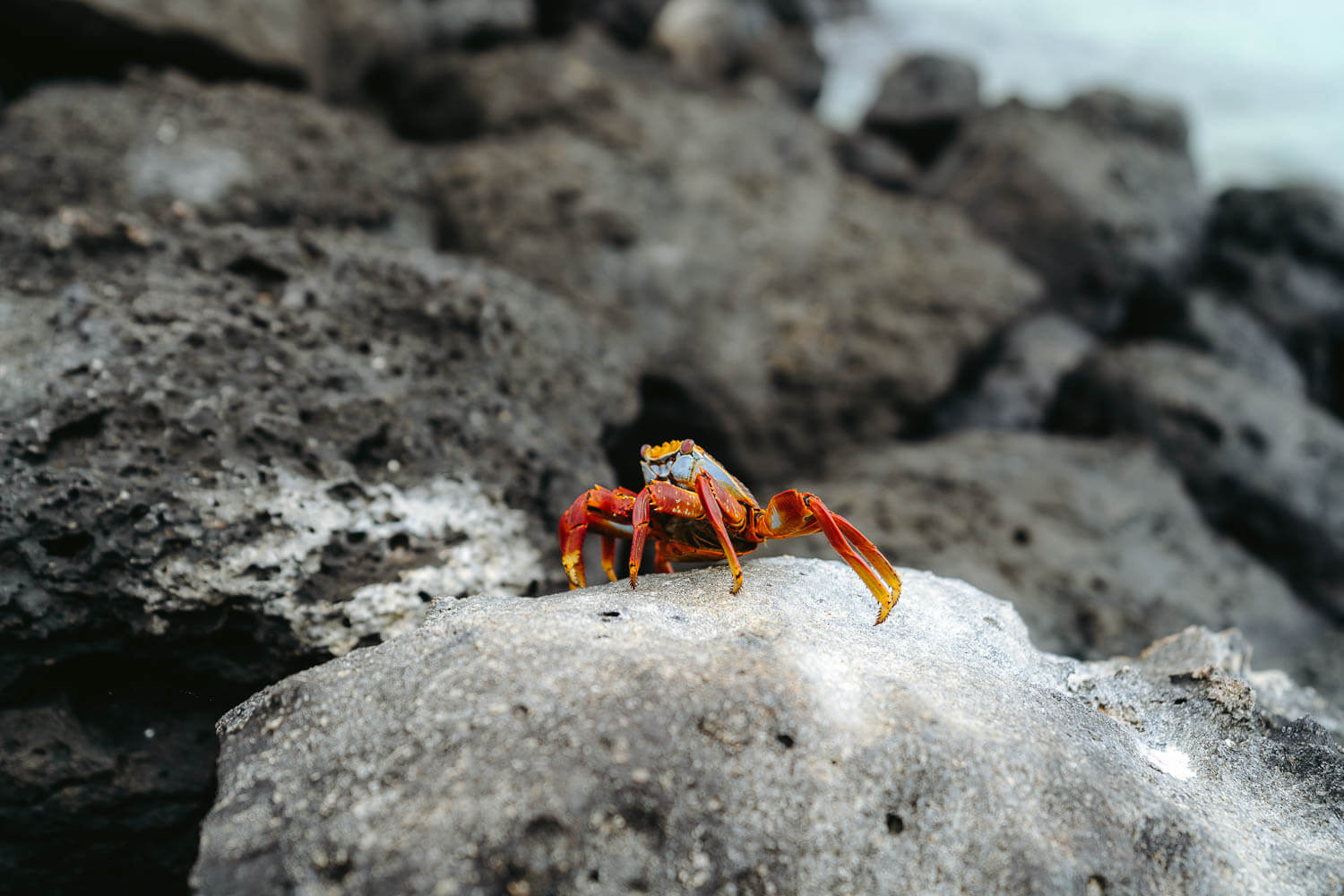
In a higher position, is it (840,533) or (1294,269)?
(1294,269)

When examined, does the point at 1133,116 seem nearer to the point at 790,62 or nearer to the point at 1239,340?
the point at 1239,340

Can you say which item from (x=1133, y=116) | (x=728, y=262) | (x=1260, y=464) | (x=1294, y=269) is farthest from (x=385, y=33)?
(x=1294, y=269)

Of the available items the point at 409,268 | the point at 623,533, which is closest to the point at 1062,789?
the point at 623,533

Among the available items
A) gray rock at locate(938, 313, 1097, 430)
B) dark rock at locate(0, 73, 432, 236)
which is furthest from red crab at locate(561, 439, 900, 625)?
gray rock at locate(938, 313, 1097, 430)

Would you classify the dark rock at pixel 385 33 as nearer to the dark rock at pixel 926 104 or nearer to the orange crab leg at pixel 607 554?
the dark rock at pixel 926 104

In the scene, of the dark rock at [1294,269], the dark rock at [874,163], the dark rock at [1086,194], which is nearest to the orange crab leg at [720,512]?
the dark rock at [1086,194]

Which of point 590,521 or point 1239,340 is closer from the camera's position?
point 590,521

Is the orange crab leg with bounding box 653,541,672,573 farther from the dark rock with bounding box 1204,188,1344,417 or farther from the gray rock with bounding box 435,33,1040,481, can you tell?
the dark rock with bounding box 1204,188,1344,417
